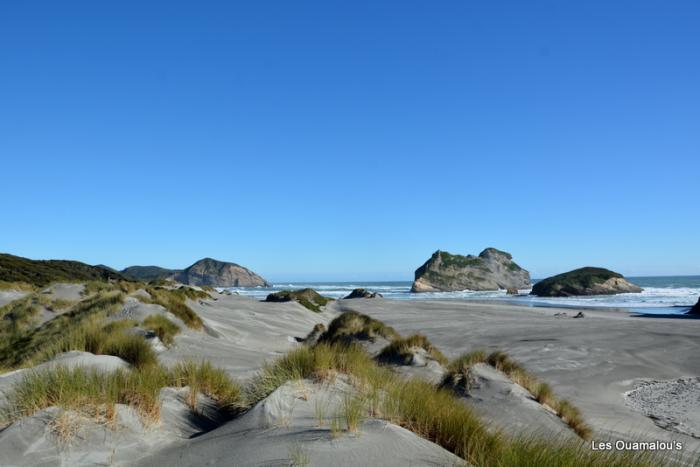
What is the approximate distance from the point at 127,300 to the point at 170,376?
11.9 meters

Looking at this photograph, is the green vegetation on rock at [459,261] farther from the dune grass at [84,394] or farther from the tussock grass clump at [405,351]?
the dune grass at [84,394]

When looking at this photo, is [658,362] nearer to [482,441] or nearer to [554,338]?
[554,338]

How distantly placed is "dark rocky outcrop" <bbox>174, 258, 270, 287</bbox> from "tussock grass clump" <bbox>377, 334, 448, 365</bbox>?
131 meters

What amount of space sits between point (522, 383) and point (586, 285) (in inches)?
2682

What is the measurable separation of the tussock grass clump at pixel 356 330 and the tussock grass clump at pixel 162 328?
4.30m

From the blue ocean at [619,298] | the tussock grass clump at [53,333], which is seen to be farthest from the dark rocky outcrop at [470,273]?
the tussock grass clump at [53,333]

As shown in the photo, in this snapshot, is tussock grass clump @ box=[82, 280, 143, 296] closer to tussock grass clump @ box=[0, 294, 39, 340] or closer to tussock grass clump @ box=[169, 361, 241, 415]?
tussock grass clump @ box=[0, 294, 39, 340]

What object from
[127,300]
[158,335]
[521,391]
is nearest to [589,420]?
[521,391]

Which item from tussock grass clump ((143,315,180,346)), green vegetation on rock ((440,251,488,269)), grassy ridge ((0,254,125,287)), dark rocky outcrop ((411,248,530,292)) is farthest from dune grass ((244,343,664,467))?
green vegetation on rock ((440,251,488,269))

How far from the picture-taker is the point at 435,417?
4277mm

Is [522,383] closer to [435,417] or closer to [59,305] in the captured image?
[435,417]

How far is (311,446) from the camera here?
11.7ft

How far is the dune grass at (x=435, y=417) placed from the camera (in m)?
3.13

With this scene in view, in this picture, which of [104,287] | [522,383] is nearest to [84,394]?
[522,383]
